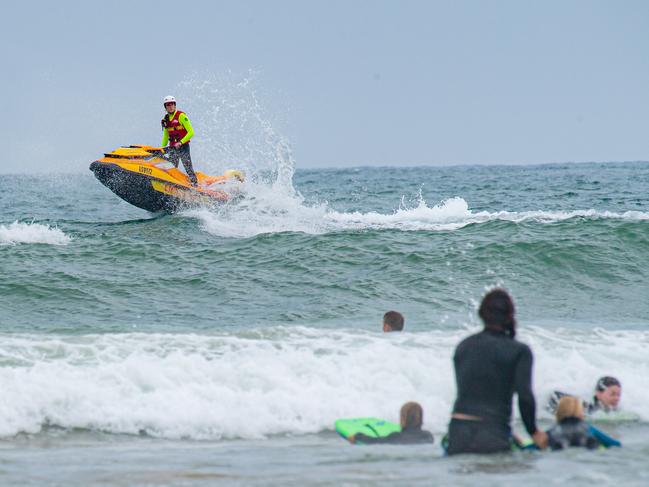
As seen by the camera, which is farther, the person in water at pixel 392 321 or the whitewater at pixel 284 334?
the person in water at pixel 392 321

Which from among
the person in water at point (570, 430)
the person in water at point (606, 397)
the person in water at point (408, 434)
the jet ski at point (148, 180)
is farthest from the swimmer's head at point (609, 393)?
the jet ski at point (148, 180)

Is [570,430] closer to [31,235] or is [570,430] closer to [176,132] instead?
[31,235]

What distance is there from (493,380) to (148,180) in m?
14.9

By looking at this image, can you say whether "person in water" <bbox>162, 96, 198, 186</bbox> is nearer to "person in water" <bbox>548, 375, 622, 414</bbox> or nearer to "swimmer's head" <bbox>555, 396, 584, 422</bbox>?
"person in water" <bbox>548, 375, 622, 414</bbox>

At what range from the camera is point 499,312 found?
5.74 meters

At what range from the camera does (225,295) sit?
46.5 ft

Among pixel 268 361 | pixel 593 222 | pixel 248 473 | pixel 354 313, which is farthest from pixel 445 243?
pixel 248 473

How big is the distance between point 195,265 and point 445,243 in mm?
4380

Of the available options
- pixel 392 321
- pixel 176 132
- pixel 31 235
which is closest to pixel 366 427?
pixel 392 321

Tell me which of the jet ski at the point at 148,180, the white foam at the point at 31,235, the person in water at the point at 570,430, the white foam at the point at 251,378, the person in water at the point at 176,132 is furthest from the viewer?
the jet ski at the point at 148,180

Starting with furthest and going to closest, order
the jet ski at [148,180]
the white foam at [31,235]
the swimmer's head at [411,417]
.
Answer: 1. the jet ski at [148,180]
2. the white foam at [31,235]
3. the swimmer's head at [411,417]

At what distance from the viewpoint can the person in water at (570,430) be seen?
620 centimetres

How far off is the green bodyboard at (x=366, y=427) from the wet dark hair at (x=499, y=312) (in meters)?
1.90

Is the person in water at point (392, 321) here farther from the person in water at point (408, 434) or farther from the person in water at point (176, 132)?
the person in water at point (176, 132)
